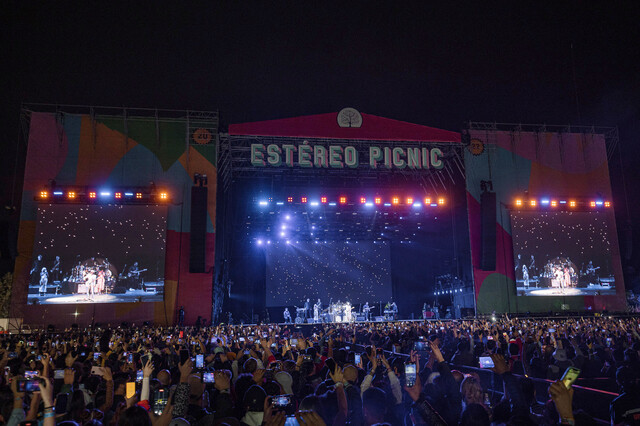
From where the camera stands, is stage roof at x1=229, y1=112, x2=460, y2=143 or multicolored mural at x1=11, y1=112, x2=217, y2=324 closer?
multicolored mural at x1=11, y1=112, x2=217, y2=324

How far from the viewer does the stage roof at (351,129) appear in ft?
88.8

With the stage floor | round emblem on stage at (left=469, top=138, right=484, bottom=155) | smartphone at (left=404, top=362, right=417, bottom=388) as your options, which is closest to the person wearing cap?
smartphone at (left=404, top=362, right=417, bottom=388)

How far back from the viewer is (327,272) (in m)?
36.2

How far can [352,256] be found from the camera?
3684 centimetres

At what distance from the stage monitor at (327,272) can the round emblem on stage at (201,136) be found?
10.6 metres

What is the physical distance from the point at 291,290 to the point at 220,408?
3148cm

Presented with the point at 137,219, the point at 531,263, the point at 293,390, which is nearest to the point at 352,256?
the point at 531,263

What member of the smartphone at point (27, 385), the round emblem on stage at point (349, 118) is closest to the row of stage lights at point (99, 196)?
the round emblem on stage at point (349, 118)

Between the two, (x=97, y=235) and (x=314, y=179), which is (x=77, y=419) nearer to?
(x=97, y=235)

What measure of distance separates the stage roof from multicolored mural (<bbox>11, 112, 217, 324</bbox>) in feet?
12.7

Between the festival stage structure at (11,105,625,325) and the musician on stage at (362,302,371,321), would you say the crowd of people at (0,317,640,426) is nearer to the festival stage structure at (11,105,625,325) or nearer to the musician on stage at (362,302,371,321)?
the festival stage structure at (11,105,625,325)

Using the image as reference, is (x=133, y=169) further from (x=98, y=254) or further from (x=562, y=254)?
(x=562, y=254)

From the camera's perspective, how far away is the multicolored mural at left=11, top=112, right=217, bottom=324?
86.3 feet

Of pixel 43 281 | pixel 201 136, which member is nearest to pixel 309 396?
pixel 201 136
